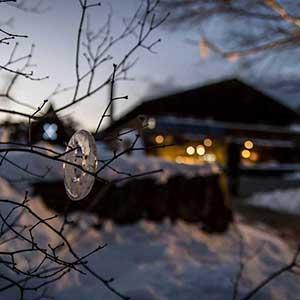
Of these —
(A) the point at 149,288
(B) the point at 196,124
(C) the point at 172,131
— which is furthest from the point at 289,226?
(B) the point at 196,124

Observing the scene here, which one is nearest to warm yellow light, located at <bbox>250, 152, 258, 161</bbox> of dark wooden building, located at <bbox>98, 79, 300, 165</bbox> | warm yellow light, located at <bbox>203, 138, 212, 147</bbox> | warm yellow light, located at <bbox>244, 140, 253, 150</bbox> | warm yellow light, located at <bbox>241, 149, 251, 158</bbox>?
dark wooden building, located at <bbox>98, 79, 300, 165</bbox>

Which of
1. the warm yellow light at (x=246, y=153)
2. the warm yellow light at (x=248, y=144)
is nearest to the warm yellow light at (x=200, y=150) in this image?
the warm yellow light at (x=246, y=153)

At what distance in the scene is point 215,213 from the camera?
24.6ft

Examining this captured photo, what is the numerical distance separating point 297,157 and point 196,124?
5450 millimetres

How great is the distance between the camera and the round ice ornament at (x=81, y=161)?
1697 mm

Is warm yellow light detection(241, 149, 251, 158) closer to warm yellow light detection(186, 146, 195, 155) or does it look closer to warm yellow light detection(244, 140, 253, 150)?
warm yellow light detection(244, 140, 253, 150)

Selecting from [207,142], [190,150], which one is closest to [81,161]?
[190,150]

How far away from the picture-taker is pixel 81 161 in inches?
67.9

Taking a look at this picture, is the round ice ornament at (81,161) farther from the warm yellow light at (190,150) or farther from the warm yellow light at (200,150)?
the warm yellow light at (200,150)

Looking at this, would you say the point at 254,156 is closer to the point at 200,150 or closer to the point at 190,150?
the point at 200,150

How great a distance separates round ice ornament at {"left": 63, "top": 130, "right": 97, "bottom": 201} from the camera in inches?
66.8

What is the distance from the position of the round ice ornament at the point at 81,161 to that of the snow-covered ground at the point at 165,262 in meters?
1.41

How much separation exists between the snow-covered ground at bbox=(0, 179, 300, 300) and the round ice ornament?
55.7 inches

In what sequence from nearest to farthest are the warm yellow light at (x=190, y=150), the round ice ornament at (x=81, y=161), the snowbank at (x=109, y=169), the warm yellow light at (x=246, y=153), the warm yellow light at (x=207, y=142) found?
the round ice ornament at (x=81, y=161)
the snowbank at (x=109, y=169)
the warm yellow light at (x=190, y=150)
the warm yellow light at (x=207, y=142)
the warm yellow light at (x=246, y=153)
